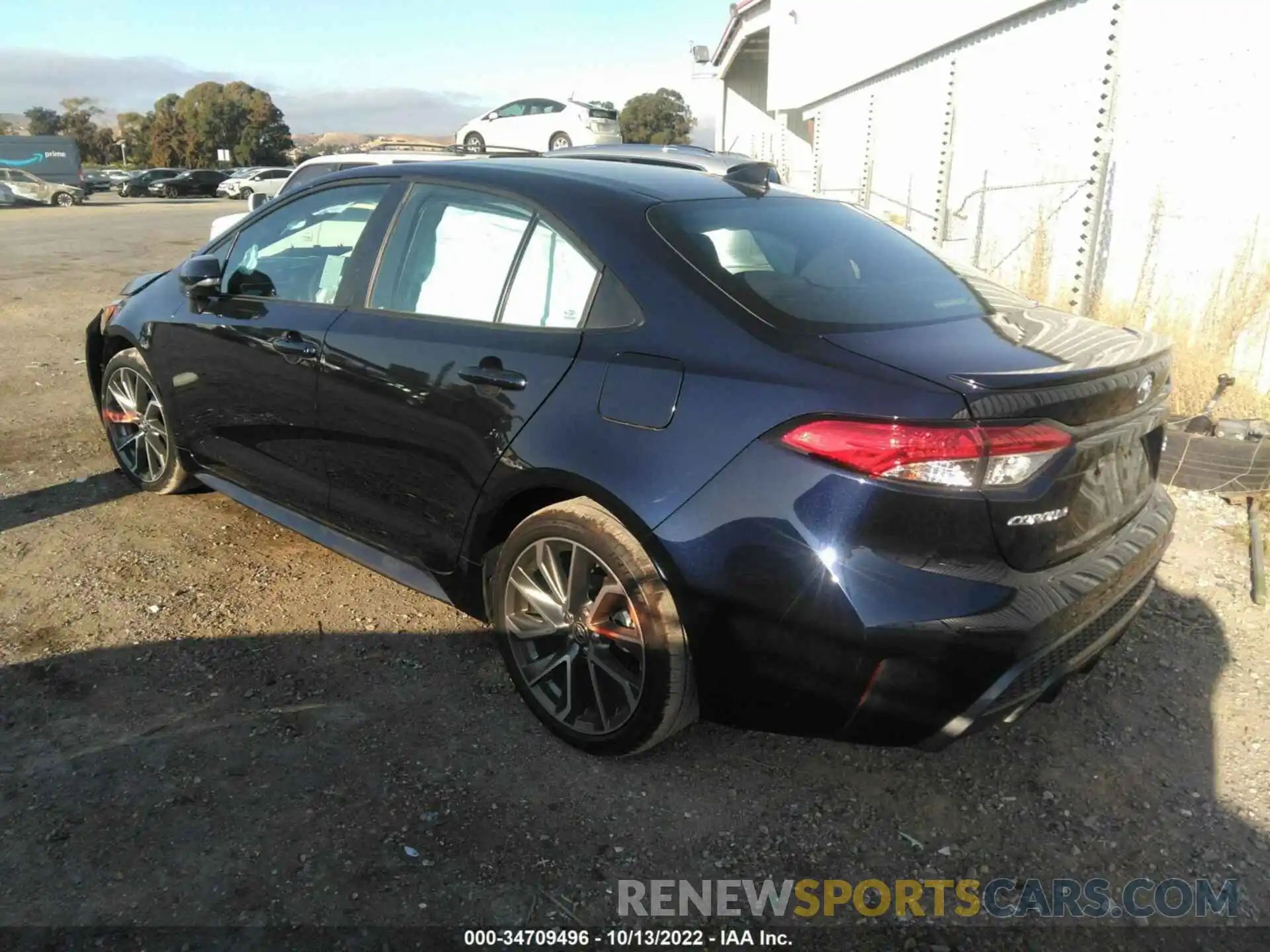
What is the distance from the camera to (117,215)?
3120 centimetres

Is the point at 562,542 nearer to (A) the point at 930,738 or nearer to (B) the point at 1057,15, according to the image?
(A) the point at 930,738

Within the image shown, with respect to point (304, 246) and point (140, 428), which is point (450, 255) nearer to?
point (304, 246)

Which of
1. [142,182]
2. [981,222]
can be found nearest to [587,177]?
[981,222]

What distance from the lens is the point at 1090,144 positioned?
7.89 meters

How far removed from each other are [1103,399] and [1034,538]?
1.38ft

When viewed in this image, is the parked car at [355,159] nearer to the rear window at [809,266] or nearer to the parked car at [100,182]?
the rear window at [809,266]

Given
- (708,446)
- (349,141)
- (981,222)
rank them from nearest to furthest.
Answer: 1. (708,446)
2. (981,222)
3. (349,141)

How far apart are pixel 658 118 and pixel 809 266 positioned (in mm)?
70753

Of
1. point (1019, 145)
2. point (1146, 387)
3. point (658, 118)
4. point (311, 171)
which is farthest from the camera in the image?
point (658, 118)

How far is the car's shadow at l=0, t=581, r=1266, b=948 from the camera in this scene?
232 centimetres

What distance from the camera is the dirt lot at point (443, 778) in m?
2.34

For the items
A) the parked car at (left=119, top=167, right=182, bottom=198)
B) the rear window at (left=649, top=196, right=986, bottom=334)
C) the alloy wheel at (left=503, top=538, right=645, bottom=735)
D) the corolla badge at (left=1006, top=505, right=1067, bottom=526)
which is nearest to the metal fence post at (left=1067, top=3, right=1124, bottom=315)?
the rear window at (left=649, top=196, right=986, bottom=334)

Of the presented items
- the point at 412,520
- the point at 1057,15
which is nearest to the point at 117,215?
the point at 1057,15

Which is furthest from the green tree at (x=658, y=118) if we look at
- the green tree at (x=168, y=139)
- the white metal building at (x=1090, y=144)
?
the white metal building at (x=1090, y=144)
